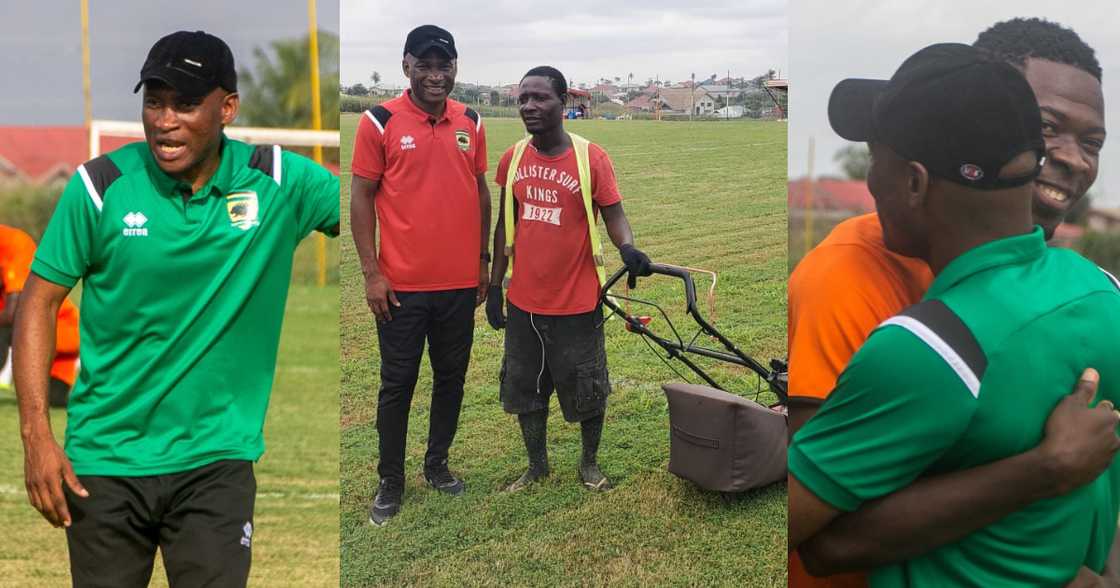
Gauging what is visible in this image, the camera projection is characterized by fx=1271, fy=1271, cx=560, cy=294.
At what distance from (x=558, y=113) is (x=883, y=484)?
1.08 m

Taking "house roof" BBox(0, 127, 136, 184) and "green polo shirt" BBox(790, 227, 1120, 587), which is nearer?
"green polo shirt" BBox(790, 227, 1120, 587)

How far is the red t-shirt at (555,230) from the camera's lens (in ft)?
8.86

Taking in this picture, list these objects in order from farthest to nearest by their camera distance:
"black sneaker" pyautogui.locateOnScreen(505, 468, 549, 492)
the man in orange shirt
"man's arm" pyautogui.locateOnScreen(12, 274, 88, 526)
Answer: the man in orange shirt < "black sneaker" pyautogui.locateOnScreen(505, 468, 549, 492) < "man's arm" pyautogui.locateOnScreen(12, 274, 88, 526)

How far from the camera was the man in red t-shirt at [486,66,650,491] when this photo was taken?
8.86 ft

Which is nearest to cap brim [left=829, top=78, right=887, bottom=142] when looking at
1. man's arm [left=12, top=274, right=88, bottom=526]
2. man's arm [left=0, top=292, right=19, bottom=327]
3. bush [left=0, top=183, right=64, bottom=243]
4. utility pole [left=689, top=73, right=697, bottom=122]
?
utility pole [left=689, top=73, right=697, bottom=122]

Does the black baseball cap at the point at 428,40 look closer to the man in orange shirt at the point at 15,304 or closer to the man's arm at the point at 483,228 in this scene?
the man's arm at the point at 483,228

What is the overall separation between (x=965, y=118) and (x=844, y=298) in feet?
1.18

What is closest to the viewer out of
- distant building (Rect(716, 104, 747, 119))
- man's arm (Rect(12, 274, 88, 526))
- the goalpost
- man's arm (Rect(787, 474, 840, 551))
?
man's arm (Rect(787, 474, 840, 551))

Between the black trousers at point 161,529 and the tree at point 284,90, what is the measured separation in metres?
6.40

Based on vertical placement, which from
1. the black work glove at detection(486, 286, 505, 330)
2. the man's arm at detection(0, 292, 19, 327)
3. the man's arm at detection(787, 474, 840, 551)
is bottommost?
the man's arm at detection(0, 292, 19, 327)

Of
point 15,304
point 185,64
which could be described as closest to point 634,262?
point 185,64

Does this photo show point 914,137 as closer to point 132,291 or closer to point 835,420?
point 835,420

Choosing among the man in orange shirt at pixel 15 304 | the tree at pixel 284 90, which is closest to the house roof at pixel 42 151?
the tree at pixel 284 90

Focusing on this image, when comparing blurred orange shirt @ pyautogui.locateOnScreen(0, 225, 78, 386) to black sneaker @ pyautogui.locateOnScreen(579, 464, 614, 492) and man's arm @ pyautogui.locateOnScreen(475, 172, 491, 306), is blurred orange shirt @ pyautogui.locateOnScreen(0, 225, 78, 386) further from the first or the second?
black sneaker @ pyautogui.locateOnScreen(579, 464, 614, 492)
